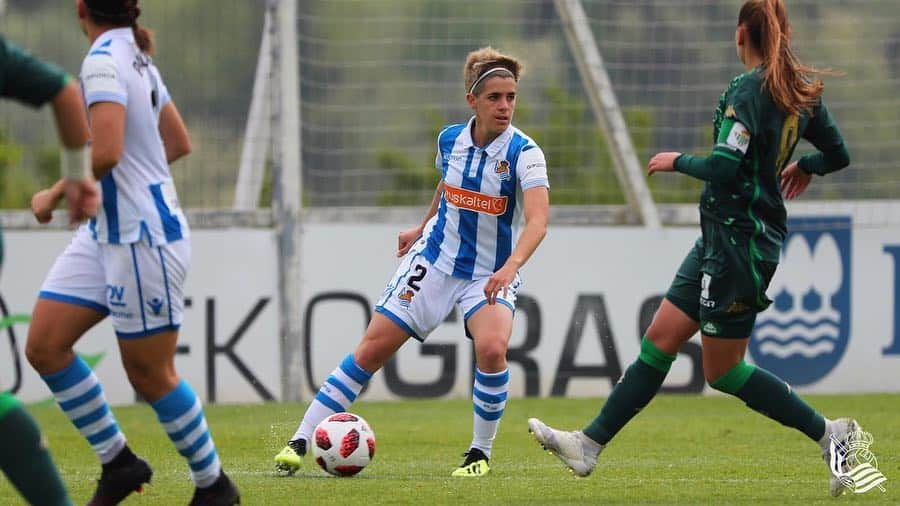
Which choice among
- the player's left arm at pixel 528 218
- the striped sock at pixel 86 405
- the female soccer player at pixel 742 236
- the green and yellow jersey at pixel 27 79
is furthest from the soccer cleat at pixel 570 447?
the green and yellow jersey at pixel 27 79

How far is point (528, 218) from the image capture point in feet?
22.2

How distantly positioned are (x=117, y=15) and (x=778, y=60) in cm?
254

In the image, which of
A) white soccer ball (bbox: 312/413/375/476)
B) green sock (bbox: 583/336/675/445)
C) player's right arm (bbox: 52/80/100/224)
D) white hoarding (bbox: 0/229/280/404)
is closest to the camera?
player's right arm (bbox: 52/80/100/224)

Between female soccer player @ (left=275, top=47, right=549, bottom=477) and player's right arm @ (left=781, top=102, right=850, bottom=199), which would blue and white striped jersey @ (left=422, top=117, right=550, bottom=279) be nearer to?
female soccer player @ (left=275, top=47, right=549, bottom=477)

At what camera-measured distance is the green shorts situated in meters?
6.08

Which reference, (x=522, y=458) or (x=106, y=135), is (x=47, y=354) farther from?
(x=522, y=458)

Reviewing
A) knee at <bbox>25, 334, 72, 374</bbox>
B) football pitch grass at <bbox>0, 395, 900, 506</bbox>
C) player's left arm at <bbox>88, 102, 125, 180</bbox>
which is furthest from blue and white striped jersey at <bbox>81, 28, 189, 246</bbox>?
football pitch grass at <bbox>0, 395, 900, 506</bbox>

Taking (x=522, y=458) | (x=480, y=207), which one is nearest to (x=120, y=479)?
(x=480, y=207)

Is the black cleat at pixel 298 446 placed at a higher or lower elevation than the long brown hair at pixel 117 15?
lower

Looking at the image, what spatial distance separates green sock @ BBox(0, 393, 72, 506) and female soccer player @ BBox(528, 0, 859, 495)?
2.53m

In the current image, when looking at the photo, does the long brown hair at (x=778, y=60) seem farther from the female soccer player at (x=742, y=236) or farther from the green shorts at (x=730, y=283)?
the green shorts at (x=730, y=283)

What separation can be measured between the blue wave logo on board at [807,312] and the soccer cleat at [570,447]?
5.84m

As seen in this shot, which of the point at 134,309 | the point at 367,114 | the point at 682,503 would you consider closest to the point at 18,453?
the point at 134,309

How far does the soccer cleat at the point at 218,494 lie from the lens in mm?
5441
